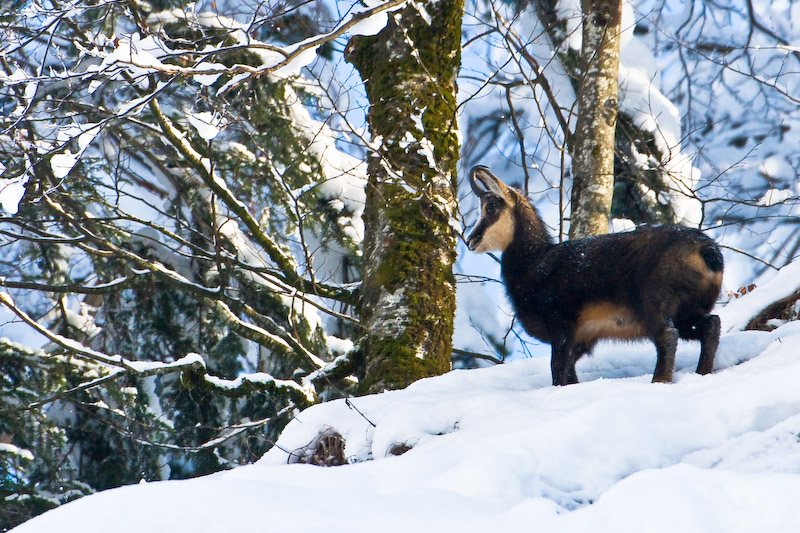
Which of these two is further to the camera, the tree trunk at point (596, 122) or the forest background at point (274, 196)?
the tree trunk at point (596, 122)

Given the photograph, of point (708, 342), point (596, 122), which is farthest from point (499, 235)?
point (596, 122)

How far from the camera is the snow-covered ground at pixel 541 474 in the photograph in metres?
2.04

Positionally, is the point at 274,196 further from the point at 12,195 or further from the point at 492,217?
the point at 12,195

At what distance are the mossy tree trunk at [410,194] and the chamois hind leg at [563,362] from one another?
0.80 m

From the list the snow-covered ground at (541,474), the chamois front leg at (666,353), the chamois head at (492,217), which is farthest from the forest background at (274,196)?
the chamois front leg at (666,353)

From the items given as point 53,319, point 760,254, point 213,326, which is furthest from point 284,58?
point 760,254

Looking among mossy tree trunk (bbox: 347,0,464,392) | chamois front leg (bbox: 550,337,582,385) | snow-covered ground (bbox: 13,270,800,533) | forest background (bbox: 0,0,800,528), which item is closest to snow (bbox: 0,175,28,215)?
forest background (bbox: 0,0,800,528)

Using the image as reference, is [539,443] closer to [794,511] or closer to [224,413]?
[794,511]

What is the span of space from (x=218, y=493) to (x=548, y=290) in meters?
2.79

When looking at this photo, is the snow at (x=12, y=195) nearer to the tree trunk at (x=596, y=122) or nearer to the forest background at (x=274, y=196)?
the forest background at (x=274, y=196)

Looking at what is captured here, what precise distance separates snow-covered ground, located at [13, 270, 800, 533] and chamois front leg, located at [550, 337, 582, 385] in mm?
648

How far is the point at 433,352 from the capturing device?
4801 mm

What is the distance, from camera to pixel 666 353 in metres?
3.80

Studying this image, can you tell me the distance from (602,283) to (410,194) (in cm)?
161
